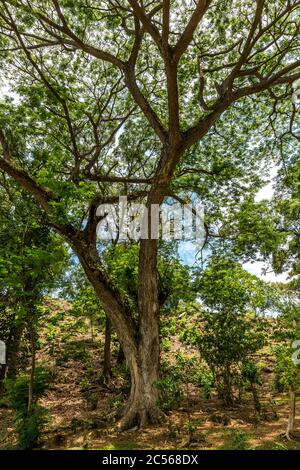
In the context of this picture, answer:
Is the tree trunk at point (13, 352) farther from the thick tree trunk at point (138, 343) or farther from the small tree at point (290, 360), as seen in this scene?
Result: the small tree at point (290, 360)

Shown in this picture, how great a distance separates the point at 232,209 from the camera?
413 inches

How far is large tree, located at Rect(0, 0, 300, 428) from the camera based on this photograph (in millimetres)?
6461

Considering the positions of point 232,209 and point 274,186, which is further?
point 274,186

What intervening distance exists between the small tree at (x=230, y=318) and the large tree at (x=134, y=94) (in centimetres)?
118

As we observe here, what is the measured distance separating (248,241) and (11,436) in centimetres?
695

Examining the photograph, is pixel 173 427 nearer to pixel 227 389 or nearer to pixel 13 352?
pixel 227 389

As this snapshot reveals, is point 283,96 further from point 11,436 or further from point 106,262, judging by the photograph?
point 11,436

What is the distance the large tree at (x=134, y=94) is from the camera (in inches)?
254

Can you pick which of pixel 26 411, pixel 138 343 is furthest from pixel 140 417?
pixel 26 411

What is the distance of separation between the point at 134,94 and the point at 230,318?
17.1 feet

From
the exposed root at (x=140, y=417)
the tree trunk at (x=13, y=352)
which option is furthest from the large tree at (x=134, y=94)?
the tree trunk at (x=13, y=352)

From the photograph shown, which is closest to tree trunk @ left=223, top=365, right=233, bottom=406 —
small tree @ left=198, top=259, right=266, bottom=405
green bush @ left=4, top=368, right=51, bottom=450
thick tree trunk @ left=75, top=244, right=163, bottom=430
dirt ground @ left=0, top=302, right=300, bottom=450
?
small tree @ left=198, top=259, right=266, bottom=405

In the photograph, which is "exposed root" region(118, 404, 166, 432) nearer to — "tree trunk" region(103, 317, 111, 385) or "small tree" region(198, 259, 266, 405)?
"small tree" region(198, 259, 266, 405)
